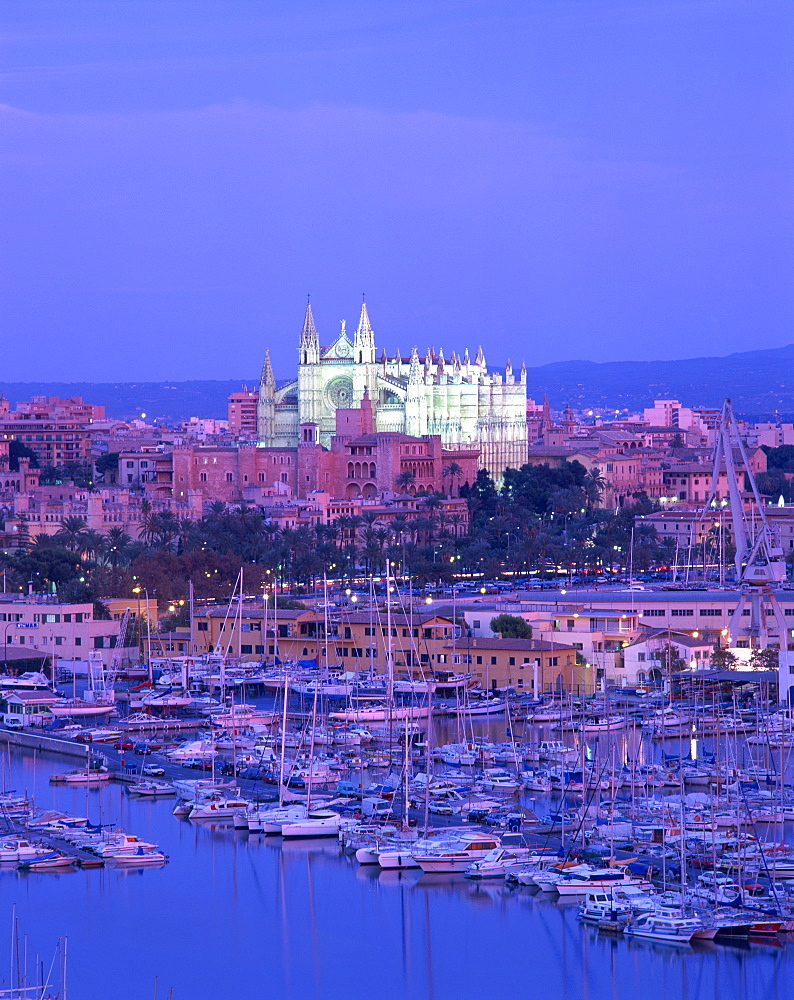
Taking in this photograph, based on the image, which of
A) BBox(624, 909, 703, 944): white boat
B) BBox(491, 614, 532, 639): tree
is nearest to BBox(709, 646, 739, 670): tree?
BBox(491, 614, 532, 639): tree

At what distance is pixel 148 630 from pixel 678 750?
15934 mm

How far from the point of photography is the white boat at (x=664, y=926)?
28.5m

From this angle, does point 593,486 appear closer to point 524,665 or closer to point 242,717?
point 524,665

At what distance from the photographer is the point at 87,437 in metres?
123

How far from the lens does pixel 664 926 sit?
28.6 m

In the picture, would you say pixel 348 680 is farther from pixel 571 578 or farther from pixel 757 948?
pixel 571 578

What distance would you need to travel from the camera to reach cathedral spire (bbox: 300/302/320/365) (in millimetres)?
112438

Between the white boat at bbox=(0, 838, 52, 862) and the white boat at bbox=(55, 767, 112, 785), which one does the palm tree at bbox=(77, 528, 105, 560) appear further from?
the white boat at bbox=(0, 838, 52, 862)

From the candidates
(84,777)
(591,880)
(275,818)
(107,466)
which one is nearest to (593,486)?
(107,466)

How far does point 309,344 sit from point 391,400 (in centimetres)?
544

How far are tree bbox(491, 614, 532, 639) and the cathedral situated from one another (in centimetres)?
5569

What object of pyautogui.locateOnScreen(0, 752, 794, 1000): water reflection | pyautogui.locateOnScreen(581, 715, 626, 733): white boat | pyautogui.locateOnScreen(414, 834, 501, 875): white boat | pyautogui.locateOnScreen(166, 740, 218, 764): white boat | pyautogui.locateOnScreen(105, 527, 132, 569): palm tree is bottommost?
pyautogui.locateOnScreen(0, 752, 794, 1000): water reflection

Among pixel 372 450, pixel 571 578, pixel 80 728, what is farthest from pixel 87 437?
pixel 80 728

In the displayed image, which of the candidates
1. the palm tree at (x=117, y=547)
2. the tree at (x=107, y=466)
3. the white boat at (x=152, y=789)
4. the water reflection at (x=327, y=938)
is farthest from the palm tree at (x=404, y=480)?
the water reflection at (x=327, y=938)
